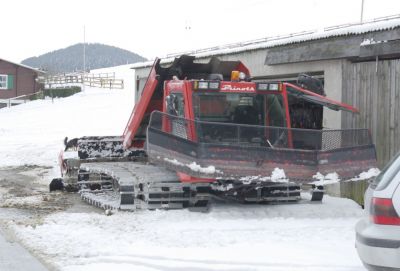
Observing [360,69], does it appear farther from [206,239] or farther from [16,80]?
[16,80]

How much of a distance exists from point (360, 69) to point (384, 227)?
7.74 meters

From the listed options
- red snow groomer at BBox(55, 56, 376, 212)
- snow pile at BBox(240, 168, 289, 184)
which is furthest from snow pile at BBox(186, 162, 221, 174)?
snow pile at BBox(240, 168, 289, 184)

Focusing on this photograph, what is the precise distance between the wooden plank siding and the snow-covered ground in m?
1.42

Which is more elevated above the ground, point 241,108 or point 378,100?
point 378,100

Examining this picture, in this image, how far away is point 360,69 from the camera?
40.0 ft

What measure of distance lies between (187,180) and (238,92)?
188 centimetres

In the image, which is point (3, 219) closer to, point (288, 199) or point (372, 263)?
point (288, 199)

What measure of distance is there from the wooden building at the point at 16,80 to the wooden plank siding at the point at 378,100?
46.7m

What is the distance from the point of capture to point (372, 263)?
16.4ft

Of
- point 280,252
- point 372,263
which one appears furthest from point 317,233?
point 372,263

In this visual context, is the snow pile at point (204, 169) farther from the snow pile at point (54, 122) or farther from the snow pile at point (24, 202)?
the snow pile at point (54, 122)

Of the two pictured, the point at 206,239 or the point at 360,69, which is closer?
the point at 206,239

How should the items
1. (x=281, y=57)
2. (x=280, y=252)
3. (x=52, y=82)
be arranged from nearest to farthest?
(x=280, y=252) < (x=281, y=57) < (x=52, y=82)

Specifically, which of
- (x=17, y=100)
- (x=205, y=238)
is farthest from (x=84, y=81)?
(x=205, y=238)
